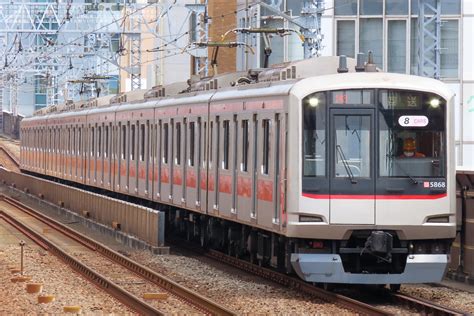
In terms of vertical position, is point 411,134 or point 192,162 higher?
point 411,134

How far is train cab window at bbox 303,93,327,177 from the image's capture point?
15.2m

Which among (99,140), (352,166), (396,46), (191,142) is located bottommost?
(352,166)

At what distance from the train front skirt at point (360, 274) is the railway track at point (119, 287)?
125cm

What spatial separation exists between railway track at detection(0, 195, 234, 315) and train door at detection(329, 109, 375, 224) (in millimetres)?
1805

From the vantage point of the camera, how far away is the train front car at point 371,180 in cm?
1499

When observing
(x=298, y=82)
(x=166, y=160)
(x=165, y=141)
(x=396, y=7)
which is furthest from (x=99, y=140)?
(x=298, y=82)

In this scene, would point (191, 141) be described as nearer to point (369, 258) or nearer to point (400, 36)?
point (369, 258)

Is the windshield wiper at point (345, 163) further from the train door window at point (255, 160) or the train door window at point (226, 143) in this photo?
the train door window at point (226, 143)

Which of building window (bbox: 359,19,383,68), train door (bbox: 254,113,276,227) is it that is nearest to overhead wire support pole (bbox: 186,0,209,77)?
building window (bbox: 359,19,383,68)

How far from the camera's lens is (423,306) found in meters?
14.2

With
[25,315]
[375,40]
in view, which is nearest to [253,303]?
[25,315]

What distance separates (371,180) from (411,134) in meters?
0.72

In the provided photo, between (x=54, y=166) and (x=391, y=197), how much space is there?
2893cm

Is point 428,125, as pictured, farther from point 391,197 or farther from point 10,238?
point 10,238
